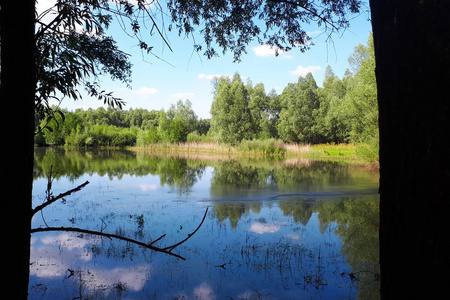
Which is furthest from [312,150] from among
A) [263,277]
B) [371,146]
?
[263,277]

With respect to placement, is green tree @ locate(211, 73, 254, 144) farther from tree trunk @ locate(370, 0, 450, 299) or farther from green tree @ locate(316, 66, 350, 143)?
tree trunk @ locate(370, 0, 450, 299)

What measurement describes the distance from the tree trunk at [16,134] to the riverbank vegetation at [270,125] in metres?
18.1

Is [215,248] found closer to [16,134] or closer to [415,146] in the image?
[16,134]

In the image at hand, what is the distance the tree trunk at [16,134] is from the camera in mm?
1299

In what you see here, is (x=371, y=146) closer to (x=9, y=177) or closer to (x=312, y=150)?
(x=312, y=150)

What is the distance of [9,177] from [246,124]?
32.4 meters

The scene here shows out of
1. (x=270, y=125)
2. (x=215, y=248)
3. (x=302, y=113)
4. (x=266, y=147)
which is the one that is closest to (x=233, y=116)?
(x=266, y=147)

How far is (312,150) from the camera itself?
1254 inches

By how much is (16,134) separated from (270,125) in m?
47.8

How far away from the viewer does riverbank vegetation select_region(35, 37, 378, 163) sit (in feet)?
61.6

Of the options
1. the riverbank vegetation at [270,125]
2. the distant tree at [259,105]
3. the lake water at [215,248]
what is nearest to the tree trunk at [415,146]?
the lake water at [215,248]

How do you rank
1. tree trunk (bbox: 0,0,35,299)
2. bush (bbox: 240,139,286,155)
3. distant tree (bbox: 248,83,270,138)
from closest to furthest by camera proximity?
tree trunk (bbox: 0,0,35,299) → bush (bbox: 240,139,286,155) → distant tree (bbox: 248,83,270,138)

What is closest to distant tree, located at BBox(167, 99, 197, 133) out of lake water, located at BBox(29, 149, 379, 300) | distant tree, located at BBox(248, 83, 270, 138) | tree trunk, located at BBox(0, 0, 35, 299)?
distant tree, located at BBox(248, 83, 270, 138)

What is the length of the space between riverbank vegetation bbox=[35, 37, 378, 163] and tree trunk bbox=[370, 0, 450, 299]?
17525mm
